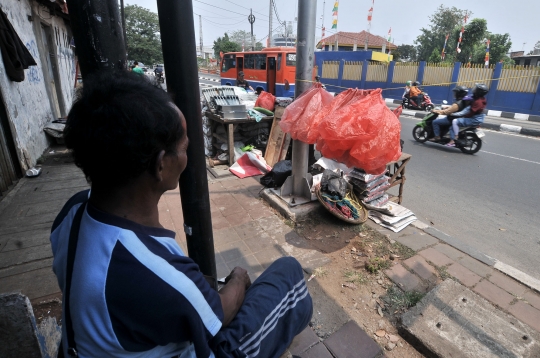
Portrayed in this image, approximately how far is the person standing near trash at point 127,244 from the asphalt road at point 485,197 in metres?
3.38

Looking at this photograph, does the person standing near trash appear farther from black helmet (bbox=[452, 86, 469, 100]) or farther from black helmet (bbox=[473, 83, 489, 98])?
black helmet (bbox=[452, 86, 469, 100])

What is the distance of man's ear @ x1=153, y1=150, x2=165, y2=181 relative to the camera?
83 centimetres

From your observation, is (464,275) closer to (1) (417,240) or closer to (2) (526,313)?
(2) (526,313)

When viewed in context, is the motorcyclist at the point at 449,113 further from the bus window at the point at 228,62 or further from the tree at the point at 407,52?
the tree at the point at 407,52

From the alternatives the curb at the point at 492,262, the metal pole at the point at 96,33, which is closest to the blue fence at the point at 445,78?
the curb at the point at 492,262

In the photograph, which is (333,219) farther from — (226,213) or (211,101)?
(211,101)

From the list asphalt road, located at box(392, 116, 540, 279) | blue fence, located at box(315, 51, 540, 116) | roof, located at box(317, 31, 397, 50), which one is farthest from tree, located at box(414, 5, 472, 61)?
asphalt road, located at box(392, 116, 540, 279)

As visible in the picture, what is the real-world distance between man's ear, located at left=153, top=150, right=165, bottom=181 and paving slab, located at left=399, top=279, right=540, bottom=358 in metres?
1.92

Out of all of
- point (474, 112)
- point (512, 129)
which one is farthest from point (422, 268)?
point (512, 129)

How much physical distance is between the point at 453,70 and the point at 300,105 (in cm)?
1340

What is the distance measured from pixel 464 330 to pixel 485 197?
10.5ft

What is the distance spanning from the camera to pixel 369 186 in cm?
342

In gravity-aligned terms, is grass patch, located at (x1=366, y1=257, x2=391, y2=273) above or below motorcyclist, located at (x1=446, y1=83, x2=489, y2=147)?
below

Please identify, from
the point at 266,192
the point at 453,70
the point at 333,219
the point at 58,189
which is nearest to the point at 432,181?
the point at 333,219
